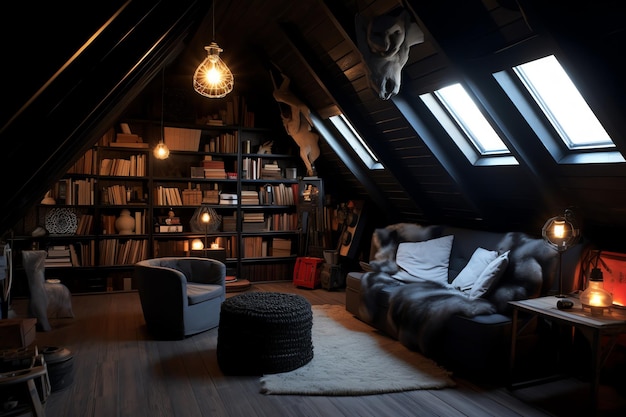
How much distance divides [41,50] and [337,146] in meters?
5.08

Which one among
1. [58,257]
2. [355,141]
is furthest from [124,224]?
[355,141]

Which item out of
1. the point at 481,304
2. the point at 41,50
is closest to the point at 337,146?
the point at 481,304

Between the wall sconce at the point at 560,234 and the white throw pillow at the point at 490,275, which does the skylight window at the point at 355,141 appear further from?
the wall sconce at the point at 560,234

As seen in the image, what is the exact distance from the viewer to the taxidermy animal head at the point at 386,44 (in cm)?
311

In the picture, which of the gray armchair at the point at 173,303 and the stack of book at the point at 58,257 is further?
the stack of book at the point at 58,257

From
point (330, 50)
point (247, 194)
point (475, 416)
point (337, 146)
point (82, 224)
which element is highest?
point (330, 50)

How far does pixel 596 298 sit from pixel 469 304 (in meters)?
0.86

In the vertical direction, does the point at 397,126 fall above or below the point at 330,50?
below

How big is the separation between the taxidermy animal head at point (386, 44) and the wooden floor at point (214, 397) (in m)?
2.01

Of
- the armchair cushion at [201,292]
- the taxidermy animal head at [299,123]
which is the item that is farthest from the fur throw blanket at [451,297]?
the taxidermy animal head at [299,123]

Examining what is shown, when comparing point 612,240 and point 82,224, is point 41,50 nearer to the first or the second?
point 612,240

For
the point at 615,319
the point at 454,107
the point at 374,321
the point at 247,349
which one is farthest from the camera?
the point at 374,321

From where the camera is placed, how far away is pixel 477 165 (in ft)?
13.7

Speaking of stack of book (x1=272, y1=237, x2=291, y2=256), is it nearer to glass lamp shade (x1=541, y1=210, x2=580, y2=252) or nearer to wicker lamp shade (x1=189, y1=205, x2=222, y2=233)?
wicker lamp shade (x1=189, y1=205, x2=222, y2=233)
